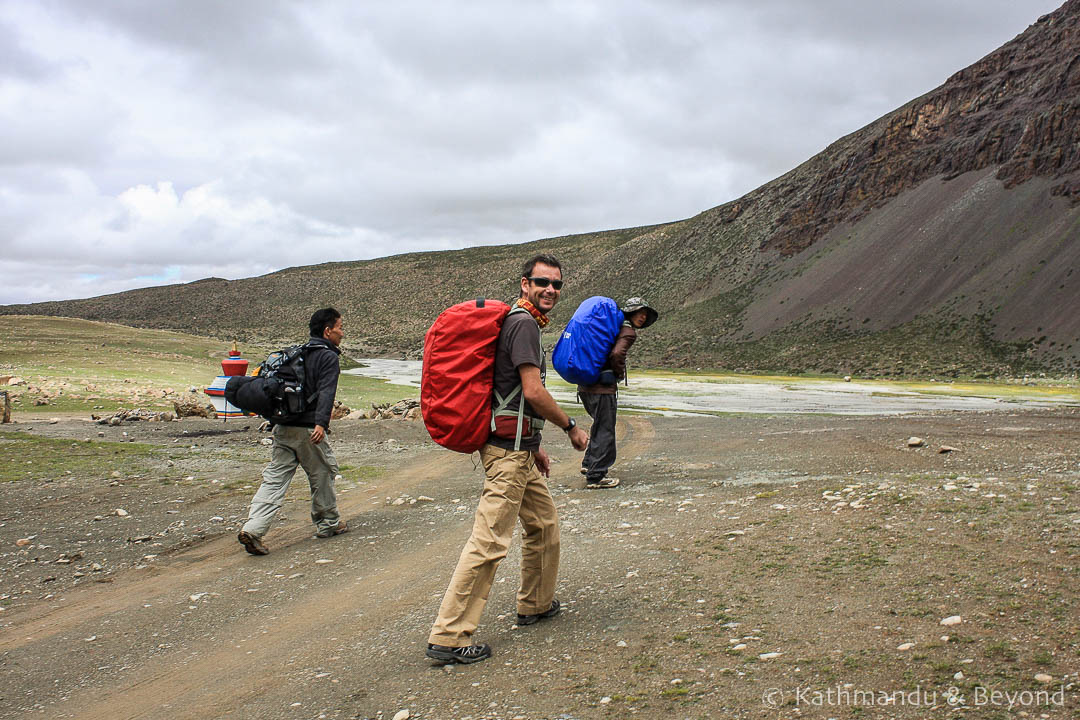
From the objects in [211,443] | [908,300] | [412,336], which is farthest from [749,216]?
[211,443]

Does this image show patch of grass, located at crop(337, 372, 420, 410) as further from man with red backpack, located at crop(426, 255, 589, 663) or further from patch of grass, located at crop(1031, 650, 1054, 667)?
patch of grass, located at crop(1031, 650, 1054, 667)

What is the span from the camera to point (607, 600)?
16.8 ft

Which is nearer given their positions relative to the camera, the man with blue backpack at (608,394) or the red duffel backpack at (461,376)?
the red duffel backpack at (461,376)

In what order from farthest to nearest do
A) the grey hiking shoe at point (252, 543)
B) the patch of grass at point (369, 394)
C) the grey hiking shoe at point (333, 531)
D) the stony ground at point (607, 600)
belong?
the patch of grass at point (369, 394) → the grey hiking shoe at point (333, 531) → the grey hiking shoe at point (252, 543) → the stony ground at point (607, 600)

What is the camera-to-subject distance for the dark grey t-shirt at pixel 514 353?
14.5 feet

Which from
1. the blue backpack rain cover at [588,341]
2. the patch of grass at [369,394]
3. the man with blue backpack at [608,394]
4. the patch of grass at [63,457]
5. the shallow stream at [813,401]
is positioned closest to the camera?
the blue backpack rain cover at [588,341]

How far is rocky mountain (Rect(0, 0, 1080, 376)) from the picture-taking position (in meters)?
51.8

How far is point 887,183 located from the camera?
75.0 meters

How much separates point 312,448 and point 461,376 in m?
3.67

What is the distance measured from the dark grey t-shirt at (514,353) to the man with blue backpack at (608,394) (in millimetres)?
3988

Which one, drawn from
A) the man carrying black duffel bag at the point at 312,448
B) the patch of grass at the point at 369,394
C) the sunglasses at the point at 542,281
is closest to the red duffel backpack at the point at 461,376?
the sunglasses at the point at 542,281

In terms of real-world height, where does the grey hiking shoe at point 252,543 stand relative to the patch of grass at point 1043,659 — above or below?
below

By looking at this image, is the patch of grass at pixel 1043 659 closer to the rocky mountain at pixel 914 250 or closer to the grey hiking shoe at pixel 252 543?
the grey hiking shoe at pixel 252 543

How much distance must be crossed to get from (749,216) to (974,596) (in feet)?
315
